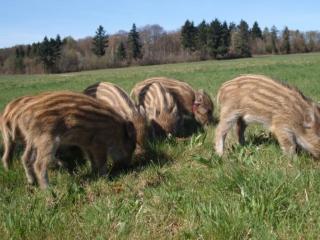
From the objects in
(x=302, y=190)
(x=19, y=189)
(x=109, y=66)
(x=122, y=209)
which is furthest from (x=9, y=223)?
(x=109, y=66)

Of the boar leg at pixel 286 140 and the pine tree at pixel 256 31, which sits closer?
the boar leg at pixel 286 140

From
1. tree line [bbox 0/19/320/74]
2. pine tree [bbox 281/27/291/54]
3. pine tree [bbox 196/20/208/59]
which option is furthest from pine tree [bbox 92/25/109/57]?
pine tree [bbox 281/27/291/54]

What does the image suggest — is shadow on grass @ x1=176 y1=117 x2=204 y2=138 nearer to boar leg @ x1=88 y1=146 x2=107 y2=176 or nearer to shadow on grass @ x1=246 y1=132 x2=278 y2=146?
shadow on grass @ x1=246 y1=132 x2=278 y2=146

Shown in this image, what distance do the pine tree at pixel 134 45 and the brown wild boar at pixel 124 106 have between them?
89550mm

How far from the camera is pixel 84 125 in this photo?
652 cm

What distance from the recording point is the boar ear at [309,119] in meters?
6.62

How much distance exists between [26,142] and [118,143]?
1.27 m

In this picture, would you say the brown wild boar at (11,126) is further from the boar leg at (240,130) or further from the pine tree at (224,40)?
the pine tree at (224,40)

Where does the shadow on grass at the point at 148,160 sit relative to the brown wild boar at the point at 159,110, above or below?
below

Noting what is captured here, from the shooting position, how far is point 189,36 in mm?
106625

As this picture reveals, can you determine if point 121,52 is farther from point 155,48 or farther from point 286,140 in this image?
point 286,140

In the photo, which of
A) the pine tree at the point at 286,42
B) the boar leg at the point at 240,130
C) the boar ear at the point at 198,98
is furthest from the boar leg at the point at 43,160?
the pine tree at the point at 286,42

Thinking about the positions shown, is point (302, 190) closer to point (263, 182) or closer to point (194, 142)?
point (263, 182)

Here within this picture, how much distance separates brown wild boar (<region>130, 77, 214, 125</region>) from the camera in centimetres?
1032
